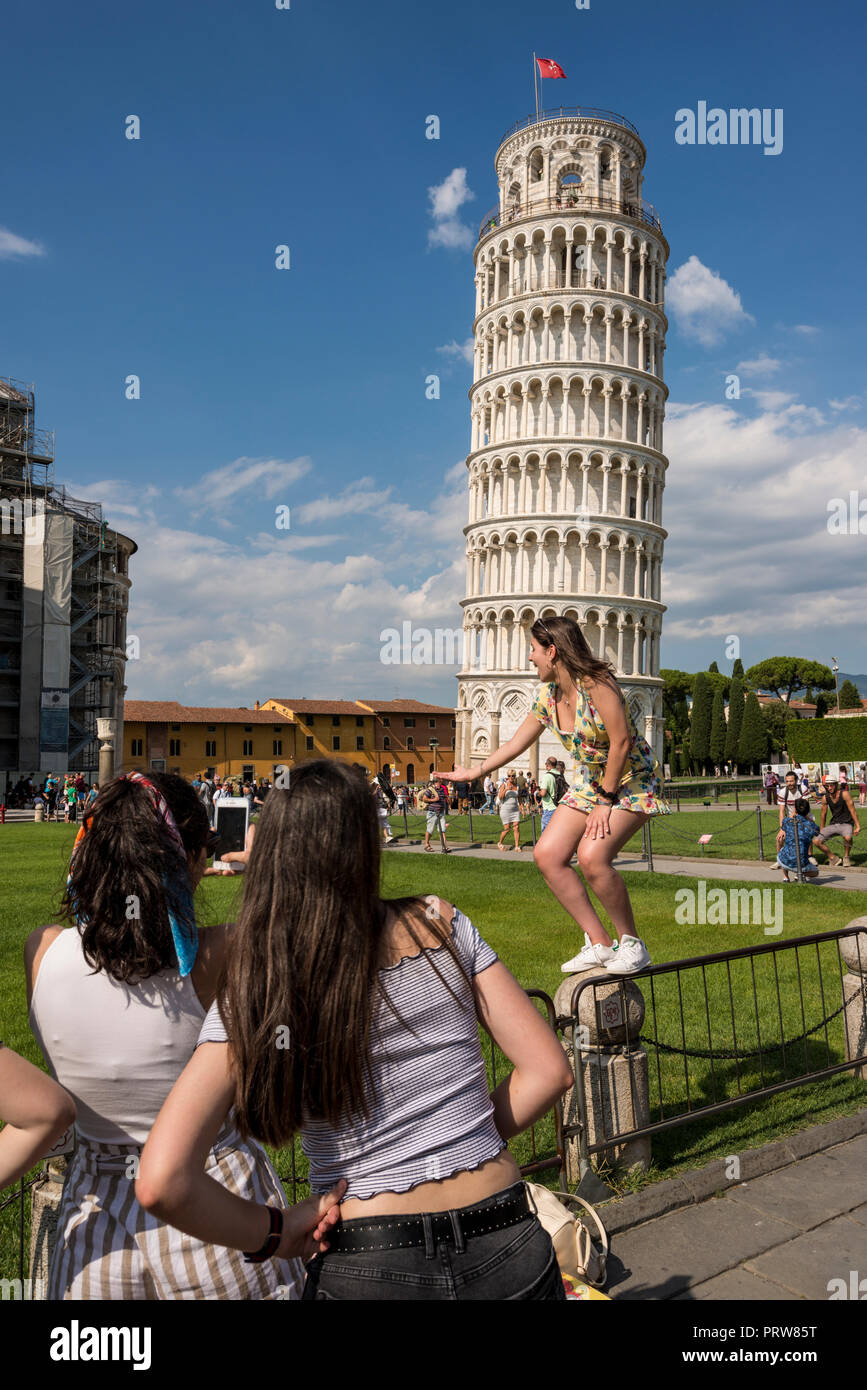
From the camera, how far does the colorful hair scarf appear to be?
2.36 m

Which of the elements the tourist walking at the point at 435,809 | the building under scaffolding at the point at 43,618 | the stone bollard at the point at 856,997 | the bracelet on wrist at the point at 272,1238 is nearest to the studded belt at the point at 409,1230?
the bracelet on wrist at the point at 272,1238

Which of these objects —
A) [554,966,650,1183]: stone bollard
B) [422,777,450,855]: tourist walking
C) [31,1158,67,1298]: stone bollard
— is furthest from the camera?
[422,777,450,855]: tourist walking

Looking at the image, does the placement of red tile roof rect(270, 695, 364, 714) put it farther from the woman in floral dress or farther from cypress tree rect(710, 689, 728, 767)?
the woman in floral dress

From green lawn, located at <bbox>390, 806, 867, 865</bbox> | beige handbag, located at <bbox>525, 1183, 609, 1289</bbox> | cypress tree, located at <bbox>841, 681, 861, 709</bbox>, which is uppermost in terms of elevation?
cypress tree, located at <bbox>841, 681, 861, 709</bbox>

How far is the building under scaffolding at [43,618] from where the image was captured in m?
51.6

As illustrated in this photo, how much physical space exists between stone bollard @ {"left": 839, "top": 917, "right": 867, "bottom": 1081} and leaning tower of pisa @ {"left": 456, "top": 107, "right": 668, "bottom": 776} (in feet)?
179

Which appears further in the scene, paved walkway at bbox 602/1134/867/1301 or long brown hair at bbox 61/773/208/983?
paved walkway at bbox 602/1134/867/1301

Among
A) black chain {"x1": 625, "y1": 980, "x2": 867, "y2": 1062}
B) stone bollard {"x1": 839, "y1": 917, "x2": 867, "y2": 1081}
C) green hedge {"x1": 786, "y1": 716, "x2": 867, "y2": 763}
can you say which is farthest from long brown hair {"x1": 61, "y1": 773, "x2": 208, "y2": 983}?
green hedge {"x1": 786, "y1": 716, "x2": 867, "y2": 763}

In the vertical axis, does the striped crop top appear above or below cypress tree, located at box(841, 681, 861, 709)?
below

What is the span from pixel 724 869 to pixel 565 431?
50.0 m

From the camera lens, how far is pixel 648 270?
2625 inches

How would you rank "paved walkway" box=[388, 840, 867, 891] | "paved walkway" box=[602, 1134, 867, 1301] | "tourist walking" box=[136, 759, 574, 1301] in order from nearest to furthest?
"tourist walking" box=[136, 759, 574, 1301]
"paved walkway" box=[602, 1134, 867, 1301]
"paved walkway" box=[388, 840, 867, 891]

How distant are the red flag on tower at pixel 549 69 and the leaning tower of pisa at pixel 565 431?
12.8 ft
